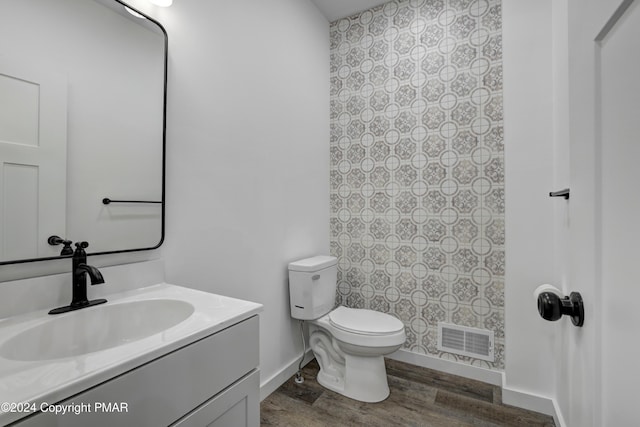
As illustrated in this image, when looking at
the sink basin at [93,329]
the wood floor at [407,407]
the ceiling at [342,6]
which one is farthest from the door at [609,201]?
the ceiling at [342,6]

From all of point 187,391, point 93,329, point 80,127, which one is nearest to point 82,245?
point 93,329

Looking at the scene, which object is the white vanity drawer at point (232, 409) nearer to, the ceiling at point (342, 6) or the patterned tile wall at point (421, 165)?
the patterned tile wall at point (421, 165)

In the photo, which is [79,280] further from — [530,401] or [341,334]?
[530,401]

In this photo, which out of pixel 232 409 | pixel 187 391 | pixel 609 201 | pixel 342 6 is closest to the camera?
pixel 609 201

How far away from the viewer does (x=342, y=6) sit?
2.35 m

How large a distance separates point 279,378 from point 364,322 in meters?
0.67

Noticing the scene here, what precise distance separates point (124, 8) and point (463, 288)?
2.37m

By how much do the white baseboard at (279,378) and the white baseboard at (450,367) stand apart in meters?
0.75

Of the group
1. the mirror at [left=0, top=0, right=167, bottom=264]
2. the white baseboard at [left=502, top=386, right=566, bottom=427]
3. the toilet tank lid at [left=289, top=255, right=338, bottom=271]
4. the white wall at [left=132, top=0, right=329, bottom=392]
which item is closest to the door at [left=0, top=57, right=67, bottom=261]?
the mirror at [left=0, top=0, right=167, bottom=264]

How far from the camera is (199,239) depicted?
4.63ft

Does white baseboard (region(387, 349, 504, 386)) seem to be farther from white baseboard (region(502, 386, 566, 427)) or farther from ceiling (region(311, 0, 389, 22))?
ceiling (region(311, 0, 389, 22))

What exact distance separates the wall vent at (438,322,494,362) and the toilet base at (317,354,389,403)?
1.85 feet

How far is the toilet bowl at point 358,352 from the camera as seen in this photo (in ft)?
5.65

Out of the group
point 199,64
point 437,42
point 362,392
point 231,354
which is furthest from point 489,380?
point 199,64
